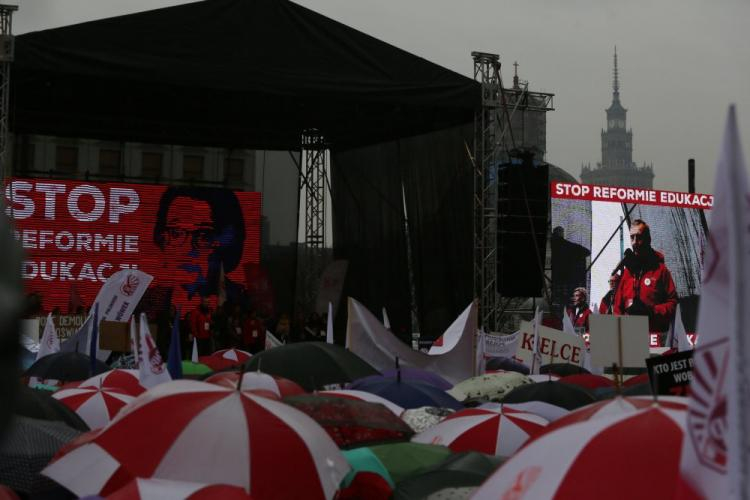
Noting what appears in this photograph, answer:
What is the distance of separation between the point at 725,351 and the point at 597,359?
926 centimetres

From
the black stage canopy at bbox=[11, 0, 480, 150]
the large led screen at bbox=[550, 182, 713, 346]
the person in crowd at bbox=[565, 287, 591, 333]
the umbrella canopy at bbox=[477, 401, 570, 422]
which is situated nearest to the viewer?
the umbrella canopy at bbox=[477, 401, 570, 422]

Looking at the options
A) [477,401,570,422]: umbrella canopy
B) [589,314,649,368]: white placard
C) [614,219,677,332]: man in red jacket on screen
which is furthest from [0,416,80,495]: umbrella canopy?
[614,219,677,332]: man in red jacket on screen

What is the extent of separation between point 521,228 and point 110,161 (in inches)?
346

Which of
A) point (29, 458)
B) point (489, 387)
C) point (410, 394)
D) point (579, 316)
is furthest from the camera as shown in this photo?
point (579, 316)

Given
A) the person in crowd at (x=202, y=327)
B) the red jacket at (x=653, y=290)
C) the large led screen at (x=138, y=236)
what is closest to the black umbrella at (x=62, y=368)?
the person in crowd at (x=202, y=327)

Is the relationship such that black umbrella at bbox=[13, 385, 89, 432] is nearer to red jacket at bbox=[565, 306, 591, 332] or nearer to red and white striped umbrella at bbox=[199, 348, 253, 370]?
red and white striped umbrella at bbox=[199, 348, 253, 370]

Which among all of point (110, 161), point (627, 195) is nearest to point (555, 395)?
point (110, 161)

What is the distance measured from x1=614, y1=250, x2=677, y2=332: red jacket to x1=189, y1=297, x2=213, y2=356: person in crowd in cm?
1022

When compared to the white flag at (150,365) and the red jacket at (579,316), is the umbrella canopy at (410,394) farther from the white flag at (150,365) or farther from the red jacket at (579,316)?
the red jacket at (579,316)

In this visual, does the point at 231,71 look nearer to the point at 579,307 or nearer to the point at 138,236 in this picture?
the point at 138,236

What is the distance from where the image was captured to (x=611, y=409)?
3.50m

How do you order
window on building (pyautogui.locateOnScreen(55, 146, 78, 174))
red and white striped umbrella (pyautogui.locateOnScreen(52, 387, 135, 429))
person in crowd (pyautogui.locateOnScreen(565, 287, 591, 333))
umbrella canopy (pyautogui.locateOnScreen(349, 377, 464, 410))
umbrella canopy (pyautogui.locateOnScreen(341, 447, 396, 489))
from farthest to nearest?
person in crowd (pyautogui.locateOnScreen(565, 287, 591, 333)) → window on building (pyautogui.locateOnScreen(55, 146, 78, 174)) → umbrella canopy (pyautogui.locateOnScreen(349, 377, 464, 410)) → red and white striped umbrella (pyautogui.locateOnScreen(52, 387, 135, 429)) → umbrella canopy (pyautogui.locateOnScreen(341, 447, 396, 489))

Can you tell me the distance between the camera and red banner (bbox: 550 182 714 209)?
27.5m

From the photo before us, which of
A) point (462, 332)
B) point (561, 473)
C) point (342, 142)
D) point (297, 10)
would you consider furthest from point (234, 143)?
point (561, 473)
